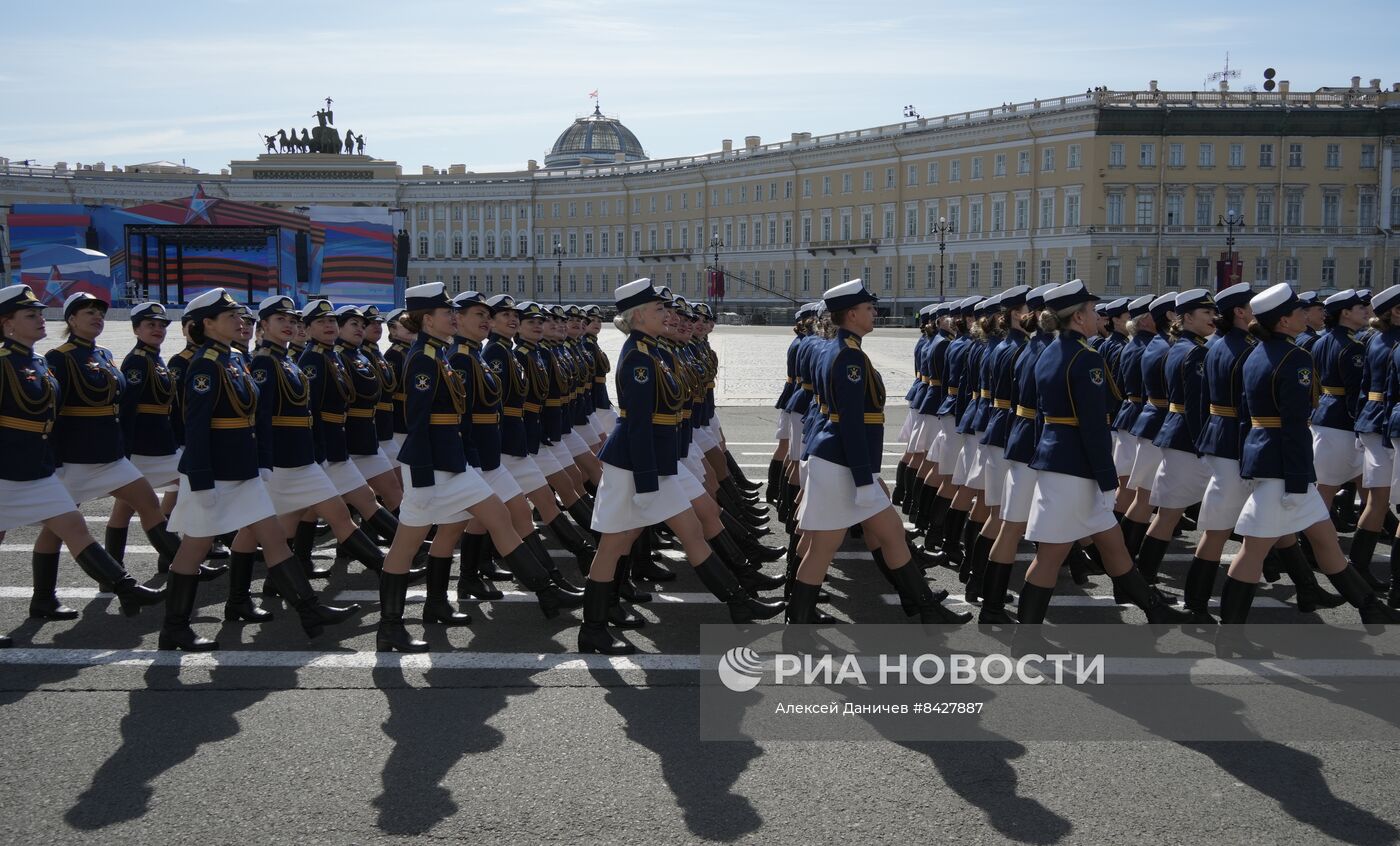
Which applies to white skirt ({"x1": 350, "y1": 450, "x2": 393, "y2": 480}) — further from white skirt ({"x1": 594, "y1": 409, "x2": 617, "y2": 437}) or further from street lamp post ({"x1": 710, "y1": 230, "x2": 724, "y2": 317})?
street lamp post ({"x1": 710, "y1": 230, "x2": 724, "y2": 317})

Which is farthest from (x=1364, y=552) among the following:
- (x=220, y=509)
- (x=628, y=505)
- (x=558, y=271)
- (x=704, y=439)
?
(x=558, y=271)

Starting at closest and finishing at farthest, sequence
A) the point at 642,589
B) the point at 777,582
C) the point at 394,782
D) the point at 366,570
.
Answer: the point at 394,782 → the point at 777,582 → the point at 642,589 → the point at 366,570

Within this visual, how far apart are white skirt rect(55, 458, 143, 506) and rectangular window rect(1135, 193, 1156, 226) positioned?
6934 centimetres

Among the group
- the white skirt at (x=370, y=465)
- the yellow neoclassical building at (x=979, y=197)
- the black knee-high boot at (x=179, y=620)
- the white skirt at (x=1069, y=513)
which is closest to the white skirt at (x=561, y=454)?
the white skirt at (x=370, y=465)

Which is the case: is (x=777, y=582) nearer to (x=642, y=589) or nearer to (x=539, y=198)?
(x=642, y=589)

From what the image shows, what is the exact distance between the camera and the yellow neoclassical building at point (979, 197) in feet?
227

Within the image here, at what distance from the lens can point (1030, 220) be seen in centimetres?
7319

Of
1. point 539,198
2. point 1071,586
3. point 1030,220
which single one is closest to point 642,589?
point 1071,586

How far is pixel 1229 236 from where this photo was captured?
66.8 metres

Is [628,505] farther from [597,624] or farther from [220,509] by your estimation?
[220,509]

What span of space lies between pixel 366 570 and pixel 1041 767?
5.46 meters

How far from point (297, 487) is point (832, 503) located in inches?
127

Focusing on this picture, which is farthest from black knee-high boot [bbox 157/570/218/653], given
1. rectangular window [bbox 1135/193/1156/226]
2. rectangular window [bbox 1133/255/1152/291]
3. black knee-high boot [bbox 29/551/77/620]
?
rectangular window [bbox 1135/193/1156/226]

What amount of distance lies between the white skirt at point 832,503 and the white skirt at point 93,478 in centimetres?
423
